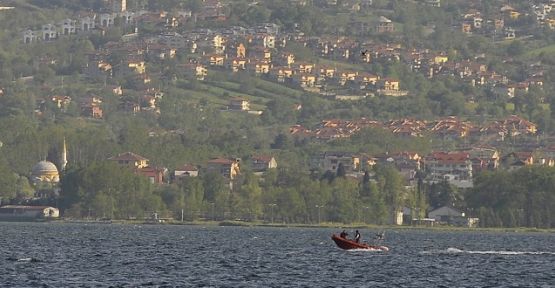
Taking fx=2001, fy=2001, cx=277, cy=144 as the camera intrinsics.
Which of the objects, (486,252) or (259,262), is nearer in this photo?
(259,262)

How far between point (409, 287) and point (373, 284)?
2067mm

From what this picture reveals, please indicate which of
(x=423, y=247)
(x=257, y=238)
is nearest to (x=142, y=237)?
(x=257, y=238)

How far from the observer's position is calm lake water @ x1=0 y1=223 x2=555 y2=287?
109 meters

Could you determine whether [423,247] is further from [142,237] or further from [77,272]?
[77,272]

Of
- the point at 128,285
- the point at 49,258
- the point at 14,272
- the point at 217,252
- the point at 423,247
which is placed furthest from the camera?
the point at 423,247

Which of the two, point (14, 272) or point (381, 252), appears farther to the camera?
point (381, 252)

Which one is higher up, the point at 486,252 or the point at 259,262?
the point at 486,252

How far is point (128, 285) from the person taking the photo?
4053 inches

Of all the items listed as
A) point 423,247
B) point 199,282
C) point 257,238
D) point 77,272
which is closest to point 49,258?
point 77,272

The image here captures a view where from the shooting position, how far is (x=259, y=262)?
5118 inches

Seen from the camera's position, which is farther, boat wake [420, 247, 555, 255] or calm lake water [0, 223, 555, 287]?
boat wake [420, 247, 555, 255]

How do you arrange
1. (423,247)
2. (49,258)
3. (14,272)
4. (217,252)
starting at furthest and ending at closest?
(423,247) < (217,252) < (49,258) < (14,272)

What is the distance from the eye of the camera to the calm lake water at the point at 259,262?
108688 mm

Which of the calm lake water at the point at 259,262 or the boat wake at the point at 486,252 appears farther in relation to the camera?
the boat wake at the point at 486,252
